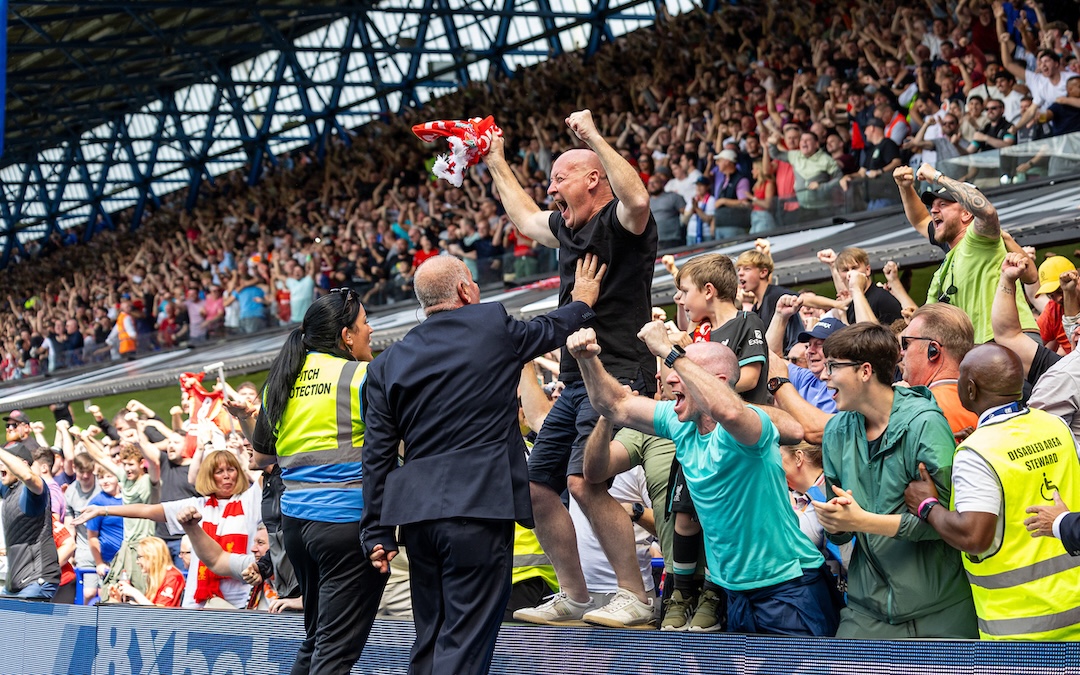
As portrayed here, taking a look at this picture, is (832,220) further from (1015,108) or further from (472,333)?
(472,333)

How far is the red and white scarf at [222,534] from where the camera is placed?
22.0ft

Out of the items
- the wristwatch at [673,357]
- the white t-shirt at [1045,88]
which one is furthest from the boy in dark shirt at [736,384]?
the white t-shirt at [1045,88]

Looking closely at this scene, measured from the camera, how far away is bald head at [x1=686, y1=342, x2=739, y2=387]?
4.34 metres

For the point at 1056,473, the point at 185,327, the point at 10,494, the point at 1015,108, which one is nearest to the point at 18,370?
the point at 185,327

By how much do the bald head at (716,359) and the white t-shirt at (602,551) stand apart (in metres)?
1.14

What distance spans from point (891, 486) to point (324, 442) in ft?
7.06

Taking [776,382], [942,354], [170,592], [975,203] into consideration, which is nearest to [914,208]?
[975,203]

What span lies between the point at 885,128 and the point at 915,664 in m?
8.02

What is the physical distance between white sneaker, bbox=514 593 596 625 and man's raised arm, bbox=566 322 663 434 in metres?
0.94

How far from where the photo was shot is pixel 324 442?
4.68 m

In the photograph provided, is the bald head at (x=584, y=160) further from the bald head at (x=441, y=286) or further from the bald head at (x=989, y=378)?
the bald head at (x=989, y=378)

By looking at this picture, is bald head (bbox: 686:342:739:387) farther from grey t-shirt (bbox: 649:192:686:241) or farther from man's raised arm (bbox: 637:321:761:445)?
grey t-shirt (bbox: 649:192:686:241)

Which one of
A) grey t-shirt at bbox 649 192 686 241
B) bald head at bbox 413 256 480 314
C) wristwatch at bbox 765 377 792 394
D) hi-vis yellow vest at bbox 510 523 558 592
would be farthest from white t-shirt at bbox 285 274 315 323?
bald head at bbox 413 256 480 314

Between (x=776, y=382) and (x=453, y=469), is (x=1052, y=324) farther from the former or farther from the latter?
(x=453, y=469)
